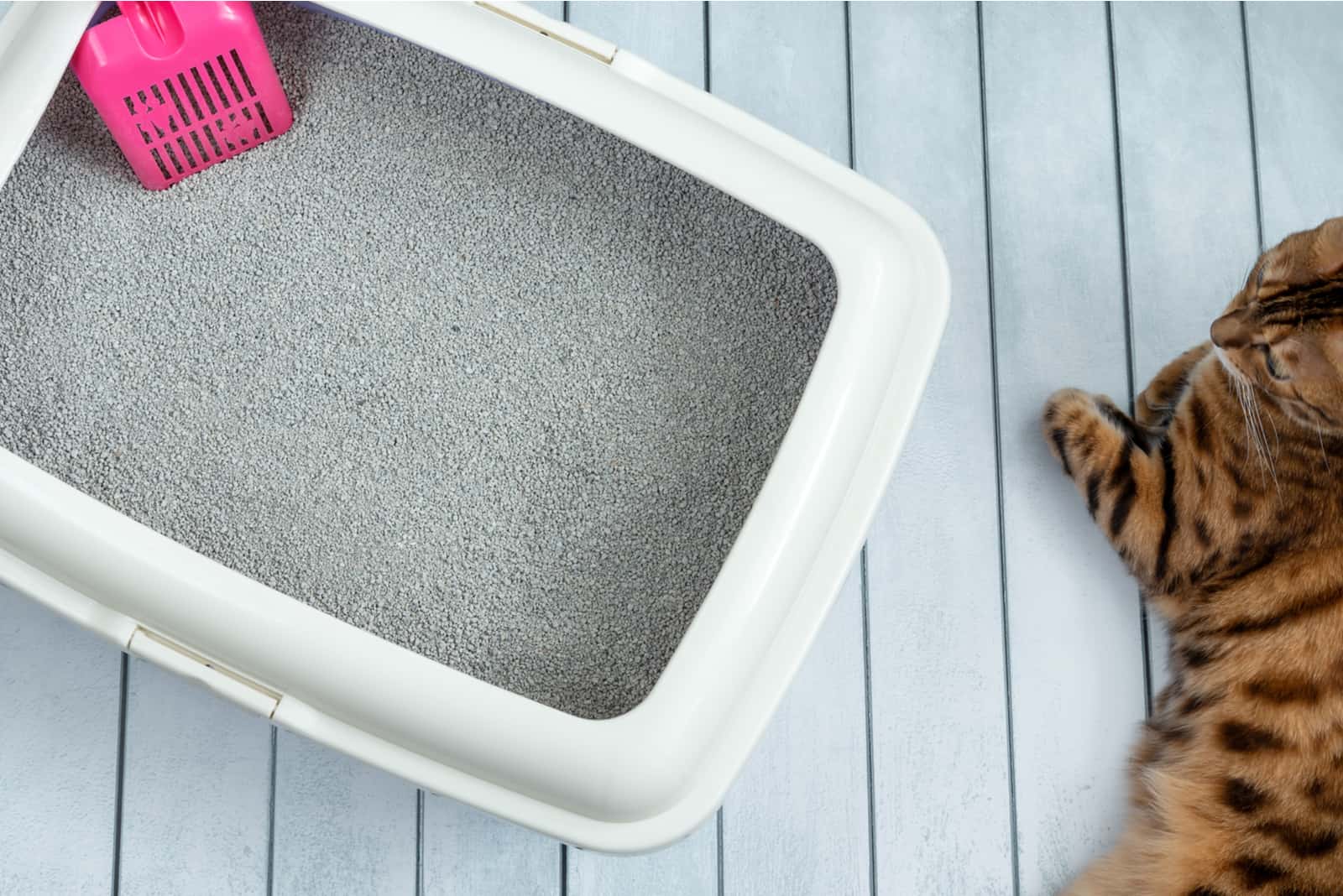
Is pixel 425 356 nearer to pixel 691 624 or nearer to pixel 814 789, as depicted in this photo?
pixel 691 624

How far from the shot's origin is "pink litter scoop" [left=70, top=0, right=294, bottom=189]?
0.82m

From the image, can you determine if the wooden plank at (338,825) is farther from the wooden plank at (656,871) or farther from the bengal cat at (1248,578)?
the bengal cat at (1248,578)

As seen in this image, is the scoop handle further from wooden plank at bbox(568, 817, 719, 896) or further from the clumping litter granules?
wooden plank at bbox(568, 817, 719, 896)

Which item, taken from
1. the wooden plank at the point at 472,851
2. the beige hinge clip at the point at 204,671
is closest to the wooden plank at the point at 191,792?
the wooden plank at the point at 472,851

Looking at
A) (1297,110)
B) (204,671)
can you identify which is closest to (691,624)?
(204,671)

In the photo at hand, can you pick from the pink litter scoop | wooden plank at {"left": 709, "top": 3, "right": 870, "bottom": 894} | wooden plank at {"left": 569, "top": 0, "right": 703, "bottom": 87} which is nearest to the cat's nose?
wooden plank at {"left": 709, "top": 3, "right": 870, "bottom": 894}

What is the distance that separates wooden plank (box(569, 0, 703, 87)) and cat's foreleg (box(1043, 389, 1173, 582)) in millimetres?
482

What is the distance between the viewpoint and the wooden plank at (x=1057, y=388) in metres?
1.04

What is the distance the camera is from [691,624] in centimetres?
75

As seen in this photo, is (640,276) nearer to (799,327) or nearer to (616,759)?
(799,327)

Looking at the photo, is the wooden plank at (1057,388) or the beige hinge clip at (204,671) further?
the wooden plank at (1057,388)

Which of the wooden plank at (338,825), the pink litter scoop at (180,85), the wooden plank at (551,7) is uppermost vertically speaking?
the pink litter scoop at (180,85)

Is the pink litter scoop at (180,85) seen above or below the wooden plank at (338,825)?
above

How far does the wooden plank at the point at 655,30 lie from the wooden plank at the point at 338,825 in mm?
723
